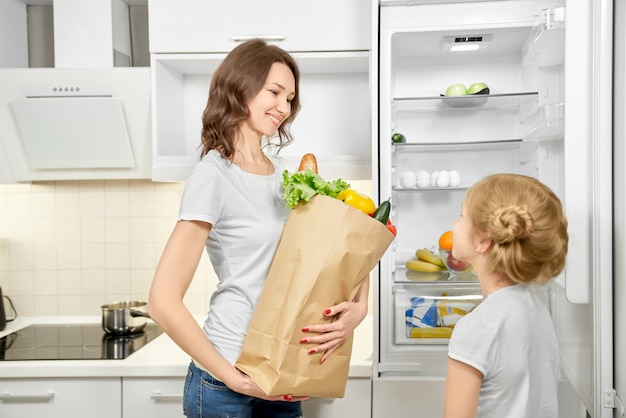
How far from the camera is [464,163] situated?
2.07 m

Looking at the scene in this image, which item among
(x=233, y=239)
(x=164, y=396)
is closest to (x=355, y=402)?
(x=164, y=396)

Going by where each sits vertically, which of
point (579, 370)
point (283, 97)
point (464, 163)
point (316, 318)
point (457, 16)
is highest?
point (457, 16)

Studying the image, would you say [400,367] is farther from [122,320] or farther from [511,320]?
[122,320]

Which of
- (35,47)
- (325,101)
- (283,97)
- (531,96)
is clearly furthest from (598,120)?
(35,47)

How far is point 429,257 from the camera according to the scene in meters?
1.99

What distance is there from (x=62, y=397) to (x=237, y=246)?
99cm

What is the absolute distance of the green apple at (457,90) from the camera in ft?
6.48

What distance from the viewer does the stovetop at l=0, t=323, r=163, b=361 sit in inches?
76.9

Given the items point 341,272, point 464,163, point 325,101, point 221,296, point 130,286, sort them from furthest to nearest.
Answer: point 130,286 < point 325,101 < point 464,163 < point 221,296 < point 341,272

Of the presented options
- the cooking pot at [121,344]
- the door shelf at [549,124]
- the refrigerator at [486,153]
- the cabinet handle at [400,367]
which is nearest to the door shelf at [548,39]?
the refrigerator at [486,153]

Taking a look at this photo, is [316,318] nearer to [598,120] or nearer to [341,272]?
[341,272]

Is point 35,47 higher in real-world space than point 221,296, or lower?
higher

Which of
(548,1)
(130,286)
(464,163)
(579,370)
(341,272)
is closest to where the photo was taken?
(341,272)

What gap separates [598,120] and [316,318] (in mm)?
769
